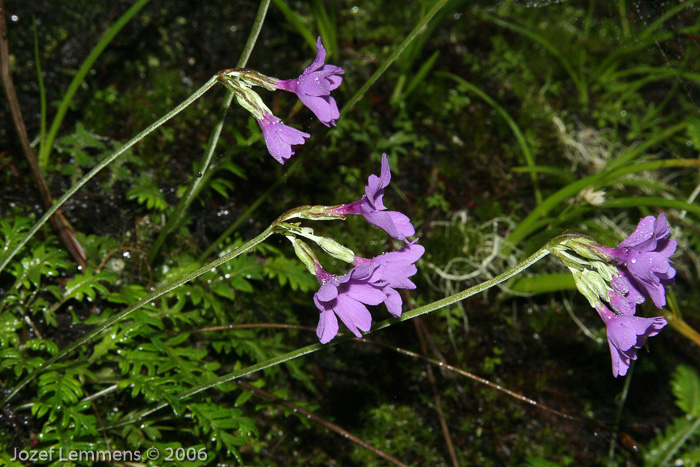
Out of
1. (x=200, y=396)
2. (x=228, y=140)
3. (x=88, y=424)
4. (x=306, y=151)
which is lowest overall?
(x=200, y=396)

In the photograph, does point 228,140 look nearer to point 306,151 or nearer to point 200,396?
point 306,151

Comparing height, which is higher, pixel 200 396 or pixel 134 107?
pixel 134 107

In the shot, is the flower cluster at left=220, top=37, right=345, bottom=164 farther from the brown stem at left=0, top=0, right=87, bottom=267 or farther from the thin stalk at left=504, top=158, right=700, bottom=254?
the thin stalk at left=504, top=158, right=700, bottom=254

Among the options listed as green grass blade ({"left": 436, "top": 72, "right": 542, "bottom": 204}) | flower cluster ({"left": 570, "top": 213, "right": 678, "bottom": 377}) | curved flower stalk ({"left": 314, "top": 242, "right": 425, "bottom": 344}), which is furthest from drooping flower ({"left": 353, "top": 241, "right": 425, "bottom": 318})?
green grass blade ({"left": 436, "top": 72, "right": 542, "bottom": 204})

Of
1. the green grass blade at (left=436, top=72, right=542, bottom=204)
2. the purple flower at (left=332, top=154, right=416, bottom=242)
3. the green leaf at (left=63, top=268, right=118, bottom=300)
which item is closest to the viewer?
the purple flower at (left=332, top=154, right=416, bottom=242)

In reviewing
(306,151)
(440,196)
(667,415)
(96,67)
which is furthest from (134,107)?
(667,415)

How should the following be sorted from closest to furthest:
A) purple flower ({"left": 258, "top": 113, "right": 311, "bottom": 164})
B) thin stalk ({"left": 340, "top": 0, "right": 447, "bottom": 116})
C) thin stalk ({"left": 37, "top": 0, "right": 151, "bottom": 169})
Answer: purple flower ({"left": 258, "top": 113, "right": 311, "bottom": 164}) < thin stalk ({"left": 340, "top": 0, "right": 447, "bottom": 116}) < thin stalk ({"left": 37, "top": 0, "right": 151, "bottom": 169})

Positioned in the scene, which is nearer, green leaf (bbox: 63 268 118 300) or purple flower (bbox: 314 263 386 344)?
purple flower (bbox: 314 263 386 344)
